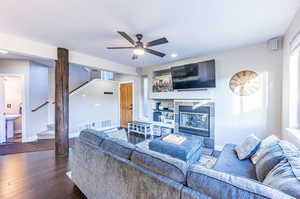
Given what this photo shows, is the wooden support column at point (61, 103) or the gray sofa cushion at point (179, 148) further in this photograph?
the wooden support column at point (61, 103)

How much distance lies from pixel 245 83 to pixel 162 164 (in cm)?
324

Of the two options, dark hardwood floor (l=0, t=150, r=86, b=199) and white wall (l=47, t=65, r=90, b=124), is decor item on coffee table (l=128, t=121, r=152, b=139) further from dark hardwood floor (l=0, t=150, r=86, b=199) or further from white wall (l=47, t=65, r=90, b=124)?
white wall (l=47, t=65, r=90, b=124)

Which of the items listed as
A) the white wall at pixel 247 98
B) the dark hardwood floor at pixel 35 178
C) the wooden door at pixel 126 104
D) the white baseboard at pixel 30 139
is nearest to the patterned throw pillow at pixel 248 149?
the white wall at pixel 247 98

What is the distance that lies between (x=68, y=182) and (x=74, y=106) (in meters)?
3.53

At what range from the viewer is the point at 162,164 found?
1128 mm

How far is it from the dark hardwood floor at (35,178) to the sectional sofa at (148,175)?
27 cm

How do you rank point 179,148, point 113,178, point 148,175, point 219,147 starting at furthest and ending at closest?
point 219,147 < point 179,148 < point 113,178 < point 148,175

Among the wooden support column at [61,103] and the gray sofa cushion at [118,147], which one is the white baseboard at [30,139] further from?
the gray sofa cushion at [118,147]

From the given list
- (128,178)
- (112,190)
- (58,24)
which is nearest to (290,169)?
(128,178)

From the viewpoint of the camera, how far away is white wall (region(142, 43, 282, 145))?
121 inches

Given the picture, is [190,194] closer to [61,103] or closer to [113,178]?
[113,178]

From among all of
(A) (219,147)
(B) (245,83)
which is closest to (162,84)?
(B) (245,83)

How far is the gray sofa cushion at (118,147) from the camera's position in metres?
1.44

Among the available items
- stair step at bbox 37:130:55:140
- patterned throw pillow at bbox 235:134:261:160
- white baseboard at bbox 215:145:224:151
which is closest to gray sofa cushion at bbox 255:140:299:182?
patterned throw pillow at bbox 235:134:261:160
